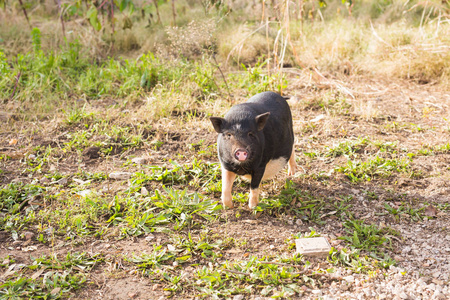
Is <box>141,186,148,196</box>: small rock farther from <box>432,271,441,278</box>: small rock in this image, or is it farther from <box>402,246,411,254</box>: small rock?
<box>432,271,441,278</box>: small rock

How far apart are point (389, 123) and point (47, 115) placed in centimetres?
452

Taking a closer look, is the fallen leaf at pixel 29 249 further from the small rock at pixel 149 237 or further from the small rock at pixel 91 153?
the small rock at pixel 91 153

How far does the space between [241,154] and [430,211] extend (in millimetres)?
1846

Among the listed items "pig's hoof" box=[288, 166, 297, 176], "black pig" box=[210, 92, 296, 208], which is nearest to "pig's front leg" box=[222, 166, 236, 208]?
"black pig" box=[210, 92, 296, 208]

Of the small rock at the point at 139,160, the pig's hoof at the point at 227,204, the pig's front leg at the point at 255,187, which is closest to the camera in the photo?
the pig's front leg at the point at 255,187

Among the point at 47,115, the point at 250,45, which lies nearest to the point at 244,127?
the point at 47,115

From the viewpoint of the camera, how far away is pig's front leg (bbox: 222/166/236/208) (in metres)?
3.63

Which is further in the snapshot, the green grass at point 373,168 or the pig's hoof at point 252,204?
the green grass at point 373,168

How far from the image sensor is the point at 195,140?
5.08m

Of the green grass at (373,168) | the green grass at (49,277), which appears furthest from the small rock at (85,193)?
the green grass at (373,168)

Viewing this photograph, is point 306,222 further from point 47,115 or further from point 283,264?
point 47,115

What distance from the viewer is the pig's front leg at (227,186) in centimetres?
363

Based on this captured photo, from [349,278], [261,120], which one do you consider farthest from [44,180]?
[349,278]

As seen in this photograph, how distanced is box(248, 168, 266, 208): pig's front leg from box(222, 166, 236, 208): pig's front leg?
17cm
